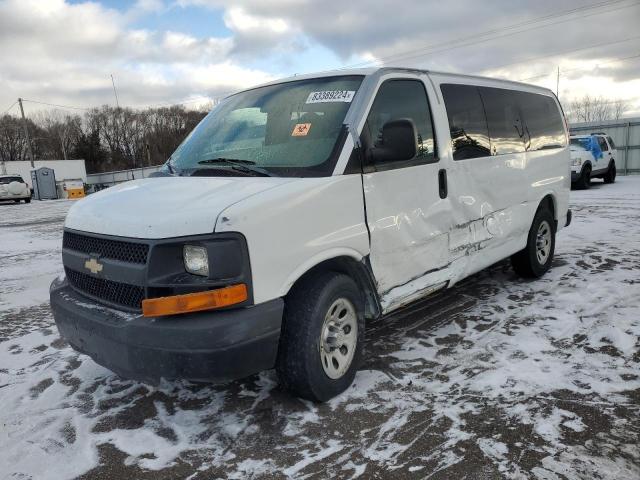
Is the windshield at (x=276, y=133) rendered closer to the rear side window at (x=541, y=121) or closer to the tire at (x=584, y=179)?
the rear side window at (x=541, y=121)

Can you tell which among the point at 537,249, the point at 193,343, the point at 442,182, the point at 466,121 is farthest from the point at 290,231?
the point at 537,249

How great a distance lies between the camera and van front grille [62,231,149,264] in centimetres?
282

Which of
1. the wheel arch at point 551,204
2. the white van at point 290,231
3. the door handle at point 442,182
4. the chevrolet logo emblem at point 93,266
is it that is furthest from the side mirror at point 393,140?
the wheel arch at point 551,204

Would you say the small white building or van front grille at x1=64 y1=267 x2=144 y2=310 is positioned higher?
the small white building

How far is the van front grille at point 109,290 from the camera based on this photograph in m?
2.90

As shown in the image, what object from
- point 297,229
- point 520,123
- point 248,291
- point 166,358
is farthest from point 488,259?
point 166,358

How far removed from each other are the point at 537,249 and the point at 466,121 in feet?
7.45

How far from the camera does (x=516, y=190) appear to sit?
523 cm

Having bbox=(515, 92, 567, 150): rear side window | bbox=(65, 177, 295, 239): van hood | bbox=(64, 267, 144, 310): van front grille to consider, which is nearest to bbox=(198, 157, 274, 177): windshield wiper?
bbox=(65, 177, 295, 239): van hood

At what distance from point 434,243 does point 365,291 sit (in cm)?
83

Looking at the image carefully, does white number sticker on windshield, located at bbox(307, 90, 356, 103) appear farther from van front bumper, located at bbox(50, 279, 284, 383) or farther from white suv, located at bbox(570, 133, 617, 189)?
white suv, located at bbox(570, 133, 617, 189)

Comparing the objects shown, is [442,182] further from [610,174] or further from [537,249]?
[610,174]

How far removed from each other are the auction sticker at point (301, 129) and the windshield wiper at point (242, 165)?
0.37 metres

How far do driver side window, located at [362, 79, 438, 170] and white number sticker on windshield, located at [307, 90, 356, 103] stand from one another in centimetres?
19
